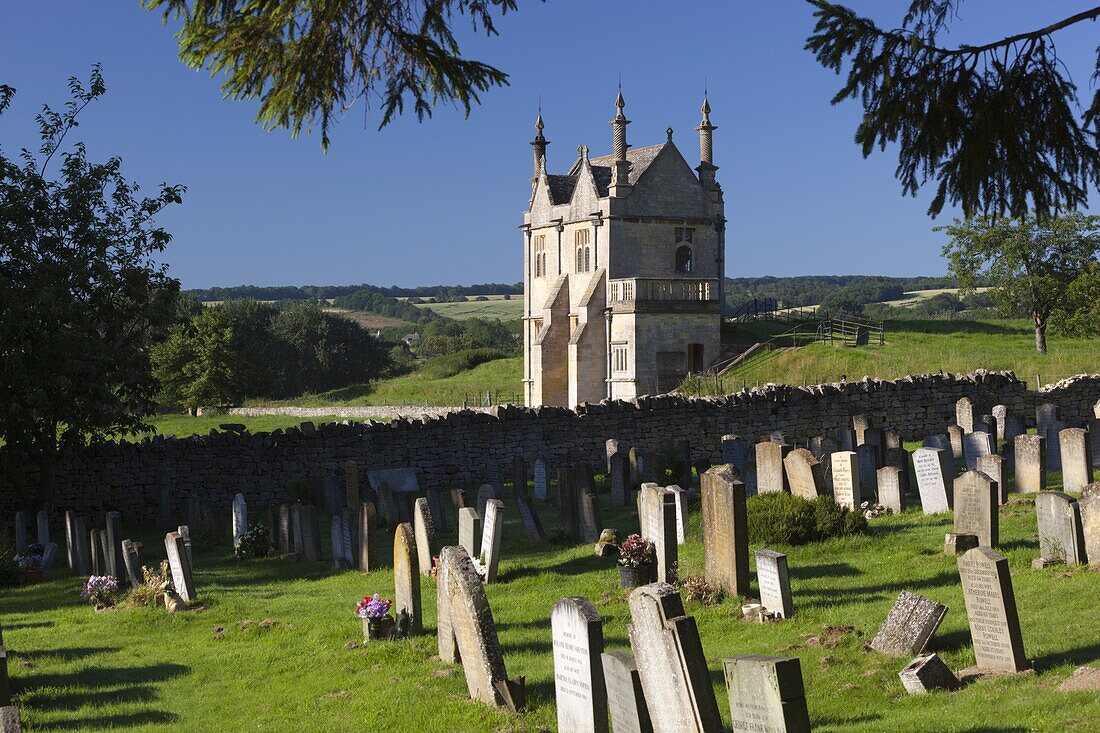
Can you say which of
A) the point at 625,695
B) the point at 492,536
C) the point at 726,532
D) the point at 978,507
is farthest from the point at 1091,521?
the point at 492,536

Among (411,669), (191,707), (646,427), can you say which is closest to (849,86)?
(411,669)

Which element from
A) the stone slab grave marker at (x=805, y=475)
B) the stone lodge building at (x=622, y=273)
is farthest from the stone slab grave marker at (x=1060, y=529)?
the stone lodge building at (x=622, y=273)

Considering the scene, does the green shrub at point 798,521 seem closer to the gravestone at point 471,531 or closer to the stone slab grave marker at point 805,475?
the stone slab grave marker at point 805,475

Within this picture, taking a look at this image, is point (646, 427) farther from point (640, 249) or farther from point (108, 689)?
point (640, 249)

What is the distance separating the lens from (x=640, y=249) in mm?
51469

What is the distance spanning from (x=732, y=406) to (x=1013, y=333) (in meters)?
30.7

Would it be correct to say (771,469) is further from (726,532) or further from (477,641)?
(477,641)

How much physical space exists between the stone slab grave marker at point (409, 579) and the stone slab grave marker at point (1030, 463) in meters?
10.6

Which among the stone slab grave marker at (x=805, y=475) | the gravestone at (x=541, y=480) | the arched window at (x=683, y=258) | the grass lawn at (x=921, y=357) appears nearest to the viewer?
the stone slab grave marker at (x=805, y=475)

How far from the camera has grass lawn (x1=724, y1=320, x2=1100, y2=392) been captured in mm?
40781

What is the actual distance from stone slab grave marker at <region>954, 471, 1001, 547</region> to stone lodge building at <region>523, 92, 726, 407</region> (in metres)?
33.8

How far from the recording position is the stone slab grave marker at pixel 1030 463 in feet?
57.6

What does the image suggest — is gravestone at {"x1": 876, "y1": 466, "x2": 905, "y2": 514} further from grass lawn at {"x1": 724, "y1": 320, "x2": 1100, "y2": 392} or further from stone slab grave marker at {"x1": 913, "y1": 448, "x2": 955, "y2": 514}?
grass lawn at {"x1": 724, "y1": 320, "x2": 1100, "y2": 392}

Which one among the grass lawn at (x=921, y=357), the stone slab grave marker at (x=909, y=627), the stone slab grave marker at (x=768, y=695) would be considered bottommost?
the stone slab grave marker at (x=909, y=627)
